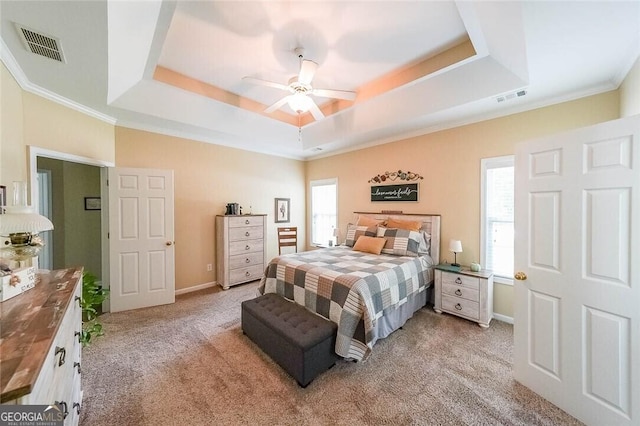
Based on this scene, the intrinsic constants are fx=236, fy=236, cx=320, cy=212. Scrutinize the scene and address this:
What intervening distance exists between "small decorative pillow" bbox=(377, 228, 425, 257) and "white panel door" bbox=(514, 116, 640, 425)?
4.77 feet

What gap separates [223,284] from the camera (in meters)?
4.12

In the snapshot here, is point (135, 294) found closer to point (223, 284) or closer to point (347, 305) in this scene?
point (223, 284)

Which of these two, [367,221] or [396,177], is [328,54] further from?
[367,221]

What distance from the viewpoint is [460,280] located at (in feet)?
9.96

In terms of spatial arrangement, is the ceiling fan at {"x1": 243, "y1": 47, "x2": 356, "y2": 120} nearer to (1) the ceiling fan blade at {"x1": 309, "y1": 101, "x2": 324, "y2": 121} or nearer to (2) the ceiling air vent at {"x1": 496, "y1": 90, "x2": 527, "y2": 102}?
(1) the ceiling fan blade at {"x1": 309, "y1": 101, "x2": 324, "y2": 121}

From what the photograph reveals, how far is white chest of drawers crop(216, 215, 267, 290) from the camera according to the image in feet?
13.5

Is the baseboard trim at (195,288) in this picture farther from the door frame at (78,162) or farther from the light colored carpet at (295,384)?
the light colored carpet at (295,384)

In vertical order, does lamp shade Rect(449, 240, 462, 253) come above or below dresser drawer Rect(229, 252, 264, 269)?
above

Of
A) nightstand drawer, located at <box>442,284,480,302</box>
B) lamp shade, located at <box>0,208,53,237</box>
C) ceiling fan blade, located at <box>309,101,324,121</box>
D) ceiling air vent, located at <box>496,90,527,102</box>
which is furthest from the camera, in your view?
nightstand drawer, located at <box>442,284,480,302</box>

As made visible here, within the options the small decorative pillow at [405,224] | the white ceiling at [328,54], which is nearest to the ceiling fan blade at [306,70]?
the white ceiling at [328,54]

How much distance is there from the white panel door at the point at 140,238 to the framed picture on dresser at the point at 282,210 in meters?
2.15

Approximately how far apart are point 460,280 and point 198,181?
14.3 ft

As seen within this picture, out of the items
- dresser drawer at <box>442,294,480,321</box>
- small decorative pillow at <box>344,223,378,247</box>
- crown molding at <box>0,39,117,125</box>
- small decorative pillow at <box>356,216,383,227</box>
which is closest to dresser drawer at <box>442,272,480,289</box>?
dresser drawer at <box>442,294,480,321</box>


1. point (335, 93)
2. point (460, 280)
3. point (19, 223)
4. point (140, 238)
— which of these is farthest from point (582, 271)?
point (140, 238)
